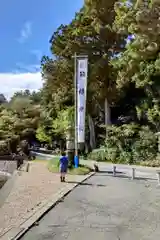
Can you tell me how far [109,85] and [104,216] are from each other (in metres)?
25.3

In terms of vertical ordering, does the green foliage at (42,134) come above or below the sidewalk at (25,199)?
above

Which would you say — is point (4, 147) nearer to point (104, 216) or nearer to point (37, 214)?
point (37, 214)

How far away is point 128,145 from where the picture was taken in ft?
104

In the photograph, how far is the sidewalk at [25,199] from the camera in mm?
9836

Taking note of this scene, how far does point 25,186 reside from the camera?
16391 millimetres

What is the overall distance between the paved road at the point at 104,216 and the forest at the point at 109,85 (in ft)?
36.1

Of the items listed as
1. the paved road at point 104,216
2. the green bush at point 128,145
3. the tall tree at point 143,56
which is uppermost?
the tall tree at point 143,56

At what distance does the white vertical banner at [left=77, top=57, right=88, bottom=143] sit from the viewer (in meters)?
23.4

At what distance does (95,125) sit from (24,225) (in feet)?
98.5

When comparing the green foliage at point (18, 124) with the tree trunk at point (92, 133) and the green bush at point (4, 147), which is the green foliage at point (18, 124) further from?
the tree trunk at point (92, 133)

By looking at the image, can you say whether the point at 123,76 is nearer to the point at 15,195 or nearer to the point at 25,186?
the point at 25,186

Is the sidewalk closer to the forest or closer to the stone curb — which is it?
the stone curb

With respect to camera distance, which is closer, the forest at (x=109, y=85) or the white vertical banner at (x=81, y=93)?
the white vertical banner at (x=81, y=93)

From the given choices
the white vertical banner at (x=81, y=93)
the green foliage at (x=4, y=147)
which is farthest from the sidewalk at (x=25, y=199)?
the green foliage at (x=4, y=147)
